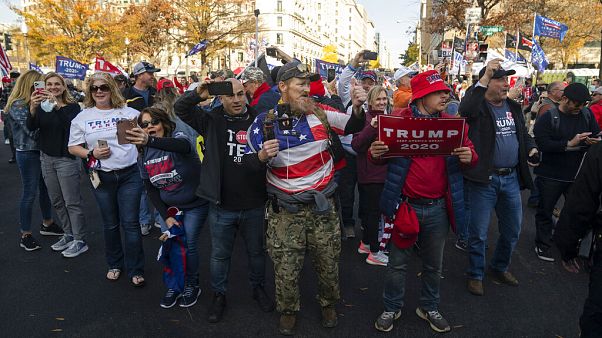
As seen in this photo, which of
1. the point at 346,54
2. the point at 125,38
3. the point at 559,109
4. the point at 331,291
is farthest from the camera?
the point at 346,54

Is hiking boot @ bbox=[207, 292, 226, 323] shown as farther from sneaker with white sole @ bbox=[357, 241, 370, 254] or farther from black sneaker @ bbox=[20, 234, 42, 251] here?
black sneaker @ bbox=[20, 234, 42, 251]

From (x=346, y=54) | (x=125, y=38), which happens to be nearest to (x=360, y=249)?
(x=125, y=38)

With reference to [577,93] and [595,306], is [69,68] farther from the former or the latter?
[595,306]

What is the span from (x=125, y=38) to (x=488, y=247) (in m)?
37.0

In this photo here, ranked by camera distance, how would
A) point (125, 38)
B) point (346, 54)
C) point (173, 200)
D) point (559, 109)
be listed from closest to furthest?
1. point (173, 200)
2. point (559, 109)
3. point (125, 38)
4. point (346, 54)

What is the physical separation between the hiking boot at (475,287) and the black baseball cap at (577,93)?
7.95ft

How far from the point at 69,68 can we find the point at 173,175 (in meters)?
9.24

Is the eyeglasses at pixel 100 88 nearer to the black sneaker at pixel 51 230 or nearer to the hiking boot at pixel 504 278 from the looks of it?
the black sneaker at pixel 51 230

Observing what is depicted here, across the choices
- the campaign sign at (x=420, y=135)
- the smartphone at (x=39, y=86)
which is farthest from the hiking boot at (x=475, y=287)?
the smartphone at (x=39, y=86)

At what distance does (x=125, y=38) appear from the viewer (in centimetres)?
3562

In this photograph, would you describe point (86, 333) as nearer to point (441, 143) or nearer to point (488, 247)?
point (441, 143)

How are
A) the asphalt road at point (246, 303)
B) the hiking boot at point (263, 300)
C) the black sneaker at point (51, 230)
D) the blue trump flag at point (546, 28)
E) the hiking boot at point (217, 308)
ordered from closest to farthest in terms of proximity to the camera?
the asphalt road at point (246, 303) → the hiking boot at point (217, 308) → the hiking boot at point (263, 300) → the black sneaker at point (51, 230) → the blue trump flag at point (546, 28)

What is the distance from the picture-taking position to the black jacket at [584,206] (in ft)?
8.05

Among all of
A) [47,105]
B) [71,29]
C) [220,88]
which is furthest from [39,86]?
[71,29]
